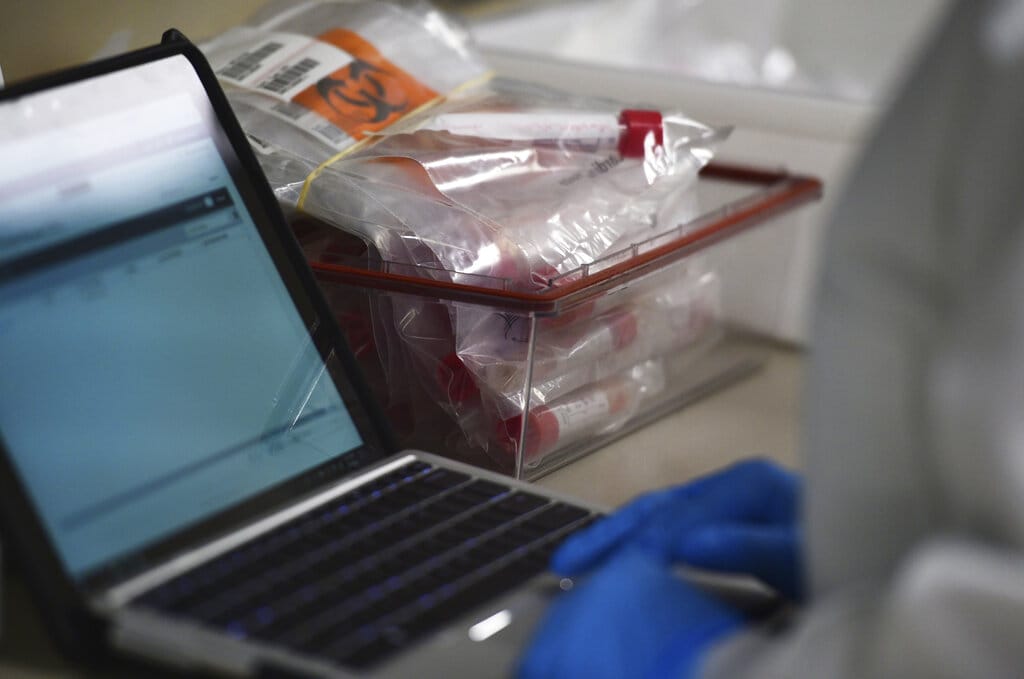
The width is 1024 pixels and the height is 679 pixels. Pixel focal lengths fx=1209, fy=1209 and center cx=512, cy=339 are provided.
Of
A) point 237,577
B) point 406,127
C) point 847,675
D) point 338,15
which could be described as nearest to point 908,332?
point 847,675

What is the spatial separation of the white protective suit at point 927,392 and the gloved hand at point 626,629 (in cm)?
2

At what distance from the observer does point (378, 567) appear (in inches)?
19.8

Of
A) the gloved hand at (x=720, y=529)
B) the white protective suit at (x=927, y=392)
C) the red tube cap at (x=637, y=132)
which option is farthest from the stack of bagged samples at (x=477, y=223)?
the white protective suit at (x=927, y=392)

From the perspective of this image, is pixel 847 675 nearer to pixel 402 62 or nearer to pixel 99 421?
pixel 99 421

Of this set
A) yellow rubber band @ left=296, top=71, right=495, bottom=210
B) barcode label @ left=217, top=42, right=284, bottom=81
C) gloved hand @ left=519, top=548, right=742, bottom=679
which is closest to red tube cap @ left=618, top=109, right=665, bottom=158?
yellow rubber band @ left=296, top=71, right=495, bottom=210

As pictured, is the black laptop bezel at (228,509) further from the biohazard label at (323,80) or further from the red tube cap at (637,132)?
the red tube cap at (637,132)

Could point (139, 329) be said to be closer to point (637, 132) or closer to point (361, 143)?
point (361, 143)

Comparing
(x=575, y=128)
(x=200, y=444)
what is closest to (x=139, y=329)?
(x=200, y=444)

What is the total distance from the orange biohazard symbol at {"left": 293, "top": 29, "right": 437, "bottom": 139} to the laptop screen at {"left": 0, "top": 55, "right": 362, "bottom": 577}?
5.4 inches

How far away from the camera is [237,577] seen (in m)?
0.49

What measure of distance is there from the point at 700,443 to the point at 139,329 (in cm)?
37

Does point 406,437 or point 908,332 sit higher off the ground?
point 908,332

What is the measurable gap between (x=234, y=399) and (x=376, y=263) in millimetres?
134

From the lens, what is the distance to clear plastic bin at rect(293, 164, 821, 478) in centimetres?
65
